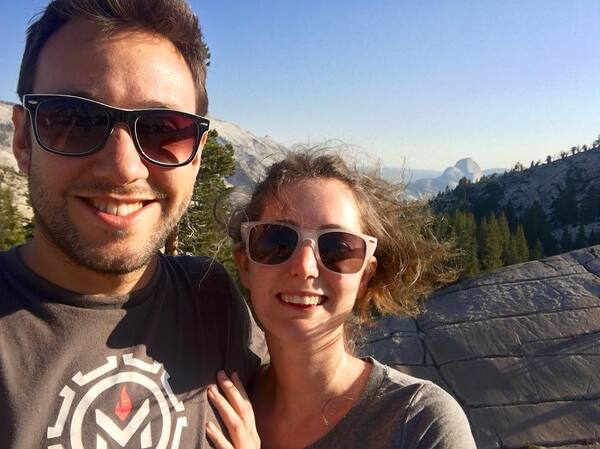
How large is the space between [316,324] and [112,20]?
164 cm

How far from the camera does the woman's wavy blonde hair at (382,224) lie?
8.72 feet

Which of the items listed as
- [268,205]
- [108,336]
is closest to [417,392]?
[268,205]

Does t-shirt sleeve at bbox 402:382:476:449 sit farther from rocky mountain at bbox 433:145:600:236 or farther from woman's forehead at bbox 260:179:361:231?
rocky mountain at bbox 433:145:600:236

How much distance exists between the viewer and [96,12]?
2078 mm

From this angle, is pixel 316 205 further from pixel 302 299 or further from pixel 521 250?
pixel 521 250

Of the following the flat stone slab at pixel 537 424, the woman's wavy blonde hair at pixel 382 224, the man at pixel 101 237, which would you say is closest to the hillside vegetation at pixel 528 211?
the flat stone slab at pixel 537 424

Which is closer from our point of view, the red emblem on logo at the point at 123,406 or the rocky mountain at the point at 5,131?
the red emblem on logo at the point at 123,406

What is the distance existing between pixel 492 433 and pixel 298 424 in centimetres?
1598

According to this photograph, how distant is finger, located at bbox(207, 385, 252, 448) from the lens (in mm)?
2188

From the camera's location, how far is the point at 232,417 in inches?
87.5

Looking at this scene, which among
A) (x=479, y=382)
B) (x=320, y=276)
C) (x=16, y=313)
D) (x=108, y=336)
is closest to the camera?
(x=16, y=313)

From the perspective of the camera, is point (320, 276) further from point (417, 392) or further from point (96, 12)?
point (96, 12)

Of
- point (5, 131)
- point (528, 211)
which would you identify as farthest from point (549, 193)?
point (5, 131)

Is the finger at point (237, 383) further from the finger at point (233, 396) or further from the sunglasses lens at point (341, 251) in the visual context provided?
the sunglasses lens at point (341, 251)
